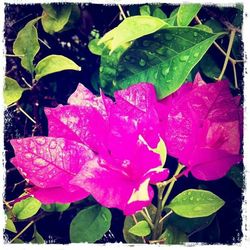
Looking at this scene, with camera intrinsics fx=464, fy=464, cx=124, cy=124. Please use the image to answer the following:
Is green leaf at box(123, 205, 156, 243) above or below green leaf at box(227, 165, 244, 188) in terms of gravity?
below

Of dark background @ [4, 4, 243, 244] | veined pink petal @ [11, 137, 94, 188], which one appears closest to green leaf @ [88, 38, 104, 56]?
dark background @ [4, 4, 243, 244]

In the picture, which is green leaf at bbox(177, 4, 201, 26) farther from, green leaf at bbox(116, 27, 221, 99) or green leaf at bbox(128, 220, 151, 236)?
green leaf at bbox(128, 220, 151, 236)

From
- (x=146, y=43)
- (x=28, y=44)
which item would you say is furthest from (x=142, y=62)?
(x=28, y=44)

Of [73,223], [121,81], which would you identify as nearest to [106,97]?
[121,81]

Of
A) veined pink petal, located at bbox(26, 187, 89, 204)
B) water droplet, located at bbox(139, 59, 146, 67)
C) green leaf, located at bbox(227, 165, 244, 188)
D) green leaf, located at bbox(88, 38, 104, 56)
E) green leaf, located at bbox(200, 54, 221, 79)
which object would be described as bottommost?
veined pink petal, located at bbox(26, 187, 89, 204)

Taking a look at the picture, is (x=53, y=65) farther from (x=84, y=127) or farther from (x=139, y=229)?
(x=139, y=229)
